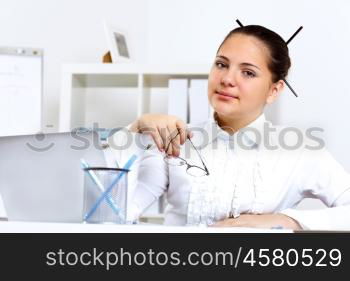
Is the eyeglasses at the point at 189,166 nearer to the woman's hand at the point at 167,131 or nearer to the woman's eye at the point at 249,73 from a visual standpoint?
the woman's hand at the point at 167,131

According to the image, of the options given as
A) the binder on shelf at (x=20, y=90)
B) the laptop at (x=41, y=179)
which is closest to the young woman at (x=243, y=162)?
the laptop at (x=41, y=179)

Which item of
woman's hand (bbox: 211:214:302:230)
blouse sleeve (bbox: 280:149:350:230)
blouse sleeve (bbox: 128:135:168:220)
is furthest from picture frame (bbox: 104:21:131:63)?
woman's hand (bbox: 211:214:302:230)

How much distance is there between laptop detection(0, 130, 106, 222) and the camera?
1.10m

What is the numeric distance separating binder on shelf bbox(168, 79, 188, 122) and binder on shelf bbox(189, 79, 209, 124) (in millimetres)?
34

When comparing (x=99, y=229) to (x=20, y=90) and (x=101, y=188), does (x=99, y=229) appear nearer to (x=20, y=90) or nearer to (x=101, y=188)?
(x=101, y=188)

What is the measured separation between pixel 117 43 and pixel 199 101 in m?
0.52

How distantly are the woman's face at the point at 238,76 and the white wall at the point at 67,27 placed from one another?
1.15m

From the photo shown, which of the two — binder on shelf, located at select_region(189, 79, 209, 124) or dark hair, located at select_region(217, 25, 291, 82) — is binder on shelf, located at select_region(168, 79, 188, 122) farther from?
dark hair, located at select_region(217, 25, 291, 82)

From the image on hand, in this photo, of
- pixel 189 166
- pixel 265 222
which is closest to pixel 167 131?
pixel 189 166

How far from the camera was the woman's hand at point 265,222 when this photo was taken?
1.24 m

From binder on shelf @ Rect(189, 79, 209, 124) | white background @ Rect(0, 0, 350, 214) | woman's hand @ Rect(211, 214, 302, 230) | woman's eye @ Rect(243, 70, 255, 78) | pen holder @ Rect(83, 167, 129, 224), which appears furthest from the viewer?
white background @ Rect(0, 0, 350, 214)

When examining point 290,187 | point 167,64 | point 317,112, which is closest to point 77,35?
point 167,64

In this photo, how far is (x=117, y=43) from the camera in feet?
9.11

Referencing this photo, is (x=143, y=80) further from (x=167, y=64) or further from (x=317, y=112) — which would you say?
(x=317, y=112)
